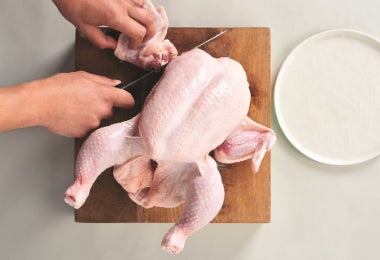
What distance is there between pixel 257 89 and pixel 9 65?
62cm

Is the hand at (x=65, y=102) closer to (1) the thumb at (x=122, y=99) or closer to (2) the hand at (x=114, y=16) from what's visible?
(1) the thumb at (x=122, y=99)

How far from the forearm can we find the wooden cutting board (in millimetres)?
157

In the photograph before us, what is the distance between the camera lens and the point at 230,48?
1.09 m

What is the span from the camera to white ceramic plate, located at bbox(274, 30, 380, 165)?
118cm

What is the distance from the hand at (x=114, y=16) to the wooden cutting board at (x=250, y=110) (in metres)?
0.09

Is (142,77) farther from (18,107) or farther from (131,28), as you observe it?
(18,107)

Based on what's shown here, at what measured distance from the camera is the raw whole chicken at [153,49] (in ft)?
3.30

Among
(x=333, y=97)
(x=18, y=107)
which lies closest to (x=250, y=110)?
(x=333, y=97)

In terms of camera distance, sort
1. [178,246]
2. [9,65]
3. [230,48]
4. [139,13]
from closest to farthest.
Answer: [178,246] < [139,13] < [230,48] < [9,65]

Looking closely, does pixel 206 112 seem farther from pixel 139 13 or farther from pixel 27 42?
pixel 27 42

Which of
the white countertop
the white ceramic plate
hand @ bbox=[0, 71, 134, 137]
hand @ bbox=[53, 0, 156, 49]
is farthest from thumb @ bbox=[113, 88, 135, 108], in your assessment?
the white ceramic plate

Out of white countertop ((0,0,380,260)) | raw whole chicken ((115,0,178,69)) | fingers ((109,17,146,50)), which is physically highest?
fingers ((109,17,146,50))

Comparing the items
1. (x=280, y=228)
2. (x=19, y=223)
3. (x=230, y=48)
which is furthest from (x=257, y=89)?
(x=19, y=223)

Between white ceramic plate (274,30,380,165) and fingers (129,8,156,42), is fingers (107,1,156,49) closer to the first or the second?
fingers (129,8,156,42)
